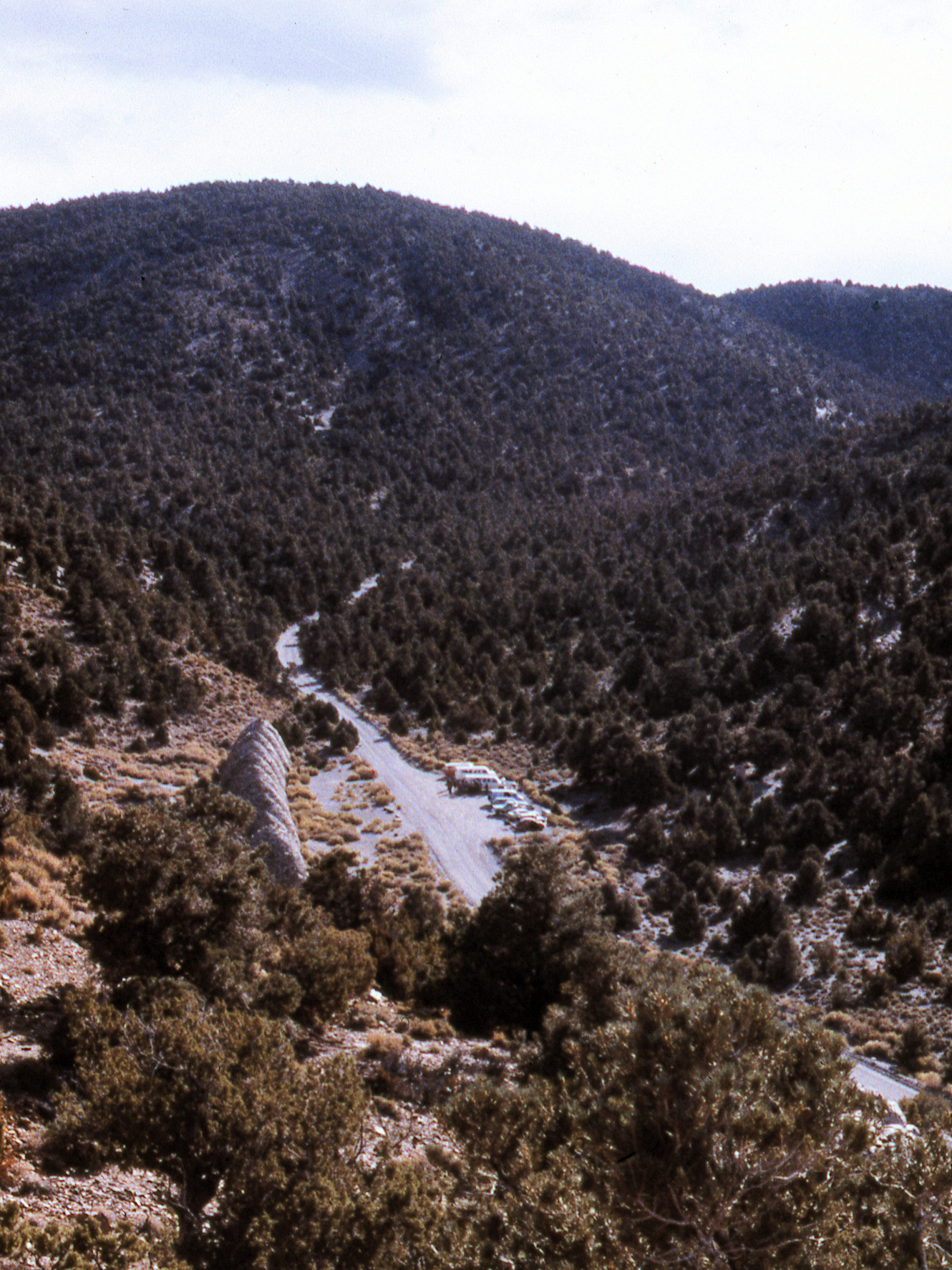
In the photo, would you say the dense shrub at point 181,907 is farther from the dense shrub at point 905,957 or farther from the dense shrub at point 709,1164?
the dense shrub at point 905,957

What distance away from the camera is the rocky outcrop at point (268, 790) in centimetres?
2498

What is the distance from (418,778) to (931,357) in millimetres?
115761

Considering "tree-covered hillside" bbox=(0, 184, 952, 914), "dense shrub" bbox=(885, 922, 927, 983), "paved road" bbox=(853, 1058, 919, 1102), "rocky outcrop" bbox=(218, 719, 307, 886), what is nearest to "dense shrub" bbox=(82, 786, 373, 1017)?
"rocky outcrop" bbox=(218, 719, 307, 886)

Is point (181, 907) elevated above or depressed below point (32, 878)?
above

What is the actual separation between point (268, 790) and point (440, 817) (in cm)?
1278

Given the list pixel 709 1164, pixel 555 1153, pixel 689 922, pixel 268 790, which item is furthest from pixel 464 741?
pixel 709 1164

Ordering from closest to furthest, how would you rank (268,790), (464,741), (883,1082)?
1. (883,1082)
2. (268,790)
3. (464,741)

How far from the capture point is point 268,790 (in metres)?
27.8

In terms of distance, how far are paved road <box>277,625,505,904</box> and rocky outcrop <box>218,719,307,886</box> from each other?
7.45m

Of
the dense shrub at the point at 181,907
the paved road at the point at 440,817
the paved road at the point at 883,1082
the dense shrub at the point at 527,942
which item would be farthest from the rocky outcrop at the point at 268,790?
the paved road at the point at 883,1082

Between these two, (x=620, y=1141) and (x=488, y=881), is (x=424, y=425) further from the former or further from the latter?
(x=620, y=1141)

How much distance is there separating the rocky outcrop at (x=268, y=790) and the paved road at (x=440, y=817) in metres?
7.45

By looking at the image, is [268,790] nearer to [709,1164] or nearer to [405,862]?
[405,862]

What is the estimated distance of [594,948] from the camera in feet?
58.0
